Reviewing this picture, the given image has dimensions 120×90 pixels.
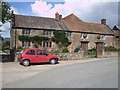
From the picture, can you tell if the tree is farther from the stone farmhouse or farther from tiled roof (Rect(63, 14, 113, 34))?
tiled roof (Rect(63, 14, 113, 34))

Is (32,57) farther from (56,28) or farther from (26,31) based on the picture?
(56,28)

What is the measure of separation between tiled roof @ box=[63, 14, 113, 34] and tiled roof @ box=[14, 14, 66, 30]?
2.99 meters

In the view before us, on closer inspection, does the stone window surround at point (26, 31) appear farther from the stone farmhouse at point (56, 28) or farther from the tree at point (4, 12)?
the tree at point (4, 12)

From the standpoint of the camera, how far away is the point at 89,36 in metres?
32.0

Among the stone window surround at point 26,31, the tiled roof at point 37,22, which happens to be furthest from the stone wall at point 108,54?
the stone window surround at point 26,31

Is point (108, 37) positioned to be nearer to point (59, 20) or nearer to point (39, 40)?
point (59, 20)

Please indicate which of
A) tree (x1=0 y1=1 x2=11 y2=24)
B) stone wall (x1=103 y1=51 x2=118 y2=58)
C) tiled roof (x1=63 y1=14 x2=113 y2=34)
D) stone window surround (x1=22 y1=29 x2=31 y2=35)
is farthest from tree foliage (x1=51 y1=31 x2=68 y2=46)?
tree (x1=0 y1=1 x2=11 y2=24)

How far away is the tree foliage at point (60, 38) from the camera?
90.2 feet

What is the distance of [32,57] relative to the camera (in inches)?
452

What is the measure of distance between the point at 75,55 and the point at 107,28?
26140 mm

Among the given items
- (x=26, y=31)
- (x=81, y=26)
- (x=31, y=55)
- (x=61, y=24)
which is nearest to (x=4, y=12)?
(x=31, y=55)

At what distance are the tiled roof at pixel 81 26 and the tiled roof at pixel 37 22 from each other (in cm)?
299

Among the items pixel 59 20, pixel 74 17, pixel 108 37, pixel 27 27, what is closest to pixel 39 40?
pixel 27 27

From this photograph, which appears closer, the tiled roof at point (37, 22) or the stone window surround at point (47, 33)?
the tiled roof at point (37, 22)
